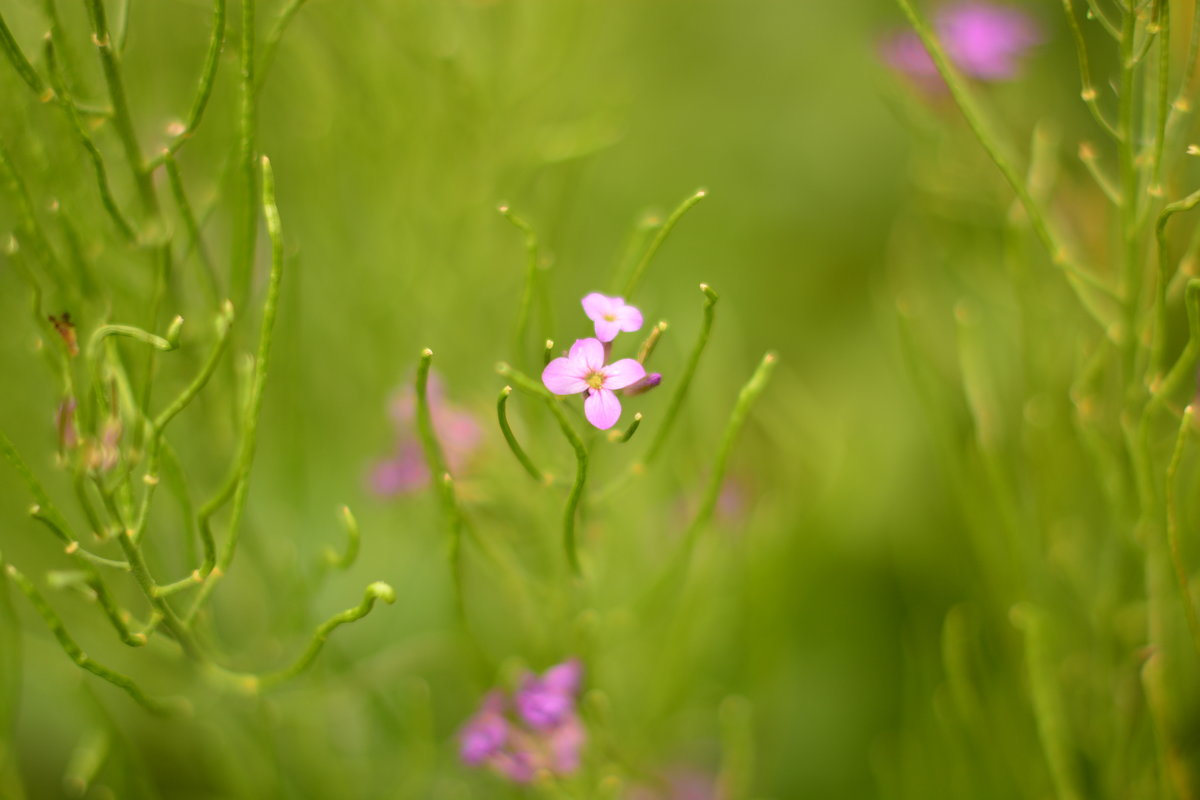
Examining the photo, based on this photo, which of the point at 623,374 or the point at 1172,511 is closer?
the point at 623,374

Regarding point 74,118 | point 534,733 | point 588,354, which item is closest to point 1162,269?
point 588,354

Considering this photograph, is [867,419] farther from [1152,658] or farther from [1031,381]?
[1152,658]

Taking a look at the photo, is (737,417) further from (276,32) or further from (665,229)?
(276,32)

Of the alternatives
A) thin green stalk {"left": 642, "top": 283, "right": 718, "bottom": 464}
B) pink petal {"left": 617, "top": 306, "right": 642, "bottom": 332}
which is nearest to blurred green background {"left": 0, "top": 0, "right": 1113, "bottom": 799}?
thin green stalk {"left": 642, "top": 283, "right": 718, "bottom": 464}

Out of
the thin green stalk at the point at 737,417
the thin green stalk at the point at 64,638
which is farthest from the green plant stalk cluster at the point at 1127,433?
the thin green stalk at the point at 64,638

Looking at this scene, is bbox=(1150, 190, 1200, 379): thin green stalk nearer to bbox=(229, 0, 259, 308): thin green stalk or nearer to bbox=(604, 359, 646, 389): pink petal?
bbox=(604, 359, 646, 389): pink petal

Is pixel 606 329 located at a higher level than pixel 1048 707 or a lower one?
higher
